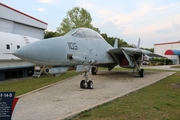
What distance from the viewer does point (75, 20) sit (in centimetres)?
3647

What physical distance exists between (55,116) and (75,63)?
3226 millimetres

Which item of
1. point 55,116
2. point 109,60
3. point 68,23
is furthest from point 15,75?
point 68,23

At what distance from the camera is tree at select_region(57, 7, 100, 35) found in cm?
3593

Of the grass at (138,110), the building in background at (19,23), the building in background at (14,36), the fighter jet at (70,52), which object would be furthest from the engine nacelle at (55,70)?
the building in background at (19,23)

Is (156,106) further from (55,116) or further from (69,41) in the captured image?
(69,41)

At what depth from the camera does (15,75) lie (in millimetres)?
15531

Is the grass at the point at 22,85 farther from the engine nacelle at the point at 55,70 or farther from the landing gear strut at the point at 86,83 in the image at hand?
the landing gear strut at the point at 86,83

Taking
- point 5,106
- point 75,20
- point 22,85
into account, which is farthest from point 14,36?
point 75,20

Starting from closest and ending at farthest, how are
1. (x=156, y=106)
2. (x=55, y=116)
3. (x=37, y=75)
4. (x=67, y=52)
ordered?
(x=55, y=116) < (x=156, y=106) < (x=67, y=52) < (x=37, y=75)

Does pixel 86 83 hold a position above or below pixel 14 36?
below

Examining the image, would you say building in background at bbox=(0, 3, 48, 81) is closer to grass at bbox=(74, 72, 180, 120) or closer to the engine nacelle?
the engine nacelle

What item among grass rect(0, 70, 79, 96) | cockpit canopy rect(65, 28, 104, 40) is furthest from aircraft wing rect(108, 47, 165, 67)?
grass rect(0, 70, 79, 96)

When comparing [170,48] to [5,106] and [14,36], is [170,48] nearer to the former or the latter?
[14,36]

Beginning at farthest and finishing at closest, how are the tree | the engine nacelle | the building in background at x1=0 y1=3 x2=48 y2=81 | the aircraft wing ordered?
1. the tree
2. the building in background at x1=0 y1=3 x2=48 y2=81
3. the aircraft wing
4. the engine nacelle
